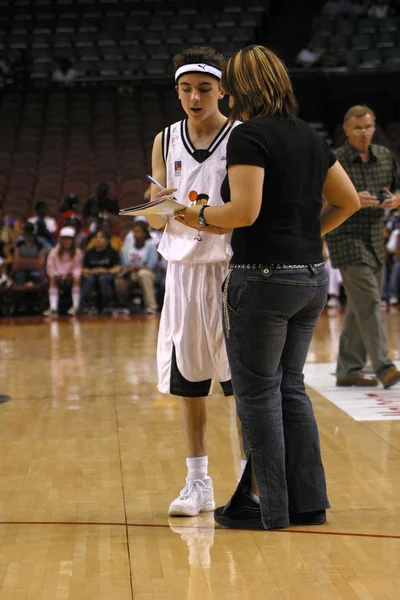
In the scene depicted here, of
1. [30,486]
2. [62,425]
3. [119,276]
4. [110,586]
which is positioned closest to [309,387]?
[62,425]

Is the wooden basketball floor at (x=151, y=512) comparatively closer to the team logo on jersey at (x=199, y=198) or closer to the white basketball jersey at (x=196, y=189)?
the white basketball jersey at (x=196, y=189)

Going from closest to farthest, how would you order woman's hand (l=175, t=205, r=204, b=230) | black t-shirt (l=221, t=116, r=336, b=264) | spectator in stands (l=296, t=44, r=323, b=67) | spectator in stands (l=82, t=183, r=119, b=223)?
black t-shirt (l=221, t=116, r=336, b=264) < woman's hand (l=175, t=205, r=204, b=230) < spectator in stands (l=82, t=183, r=119, b=223) < spectator in stands (l=296, t=44, r=323, b=67)

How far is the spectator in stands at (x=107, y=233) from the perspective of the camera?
12930 millimetres

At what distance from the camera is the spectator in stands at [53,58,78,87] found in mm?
18062

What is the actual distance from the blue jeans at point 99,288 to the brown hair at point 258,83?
956cm

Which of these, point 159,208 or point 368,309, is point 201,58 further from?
point 368,309

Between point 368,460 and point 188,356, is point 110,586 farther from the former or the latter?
point 368,460

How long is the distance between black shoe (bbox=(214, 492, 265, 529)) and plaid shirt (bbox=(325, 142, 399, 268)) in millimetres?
2876

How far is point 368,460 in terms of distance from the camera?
430cm

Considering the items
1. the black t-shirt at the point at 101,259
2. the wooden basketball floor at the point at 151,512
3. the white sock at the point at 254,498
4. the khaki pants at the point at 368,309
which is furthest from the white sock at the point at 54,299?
the white sock at the point at 254,498

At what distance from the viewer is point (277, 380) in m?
3.25

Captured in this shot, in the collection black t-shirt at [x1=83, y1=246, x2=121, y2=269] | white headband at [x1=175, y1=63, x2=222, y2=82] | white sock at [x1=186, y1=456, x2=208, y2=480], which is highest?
white headband at [x1=175, y1=63, x2=222, y2=82]

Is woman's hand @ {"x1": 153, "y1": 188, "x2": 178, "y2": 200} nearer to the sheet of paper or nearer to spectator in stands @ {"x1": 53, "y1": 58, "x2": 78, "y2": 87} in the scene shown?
the sheet of paper

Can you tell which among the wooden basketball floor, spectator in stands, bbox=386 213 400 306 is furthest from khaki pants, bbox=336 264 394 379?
spectator in stands, bbox=386 213 400 306
